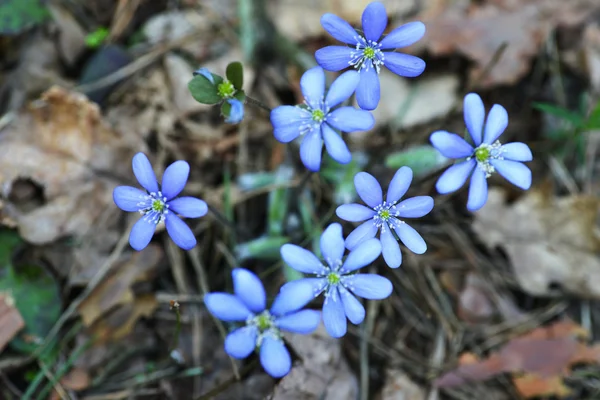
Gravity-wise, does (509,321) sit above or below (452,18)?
below

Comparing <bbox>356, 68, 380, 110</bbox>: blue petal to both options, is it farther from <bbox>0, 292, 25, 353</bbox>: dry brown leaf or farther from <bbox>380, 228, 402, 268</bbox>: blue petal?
<bbox>0, 292, 25, 353</bbox>: dry brown leaf

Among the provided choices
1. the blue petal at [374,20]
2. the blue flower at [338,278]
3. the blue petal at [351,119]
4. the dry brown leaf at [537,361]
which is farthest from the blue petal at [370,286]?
the dry brown leaf at [537,361]

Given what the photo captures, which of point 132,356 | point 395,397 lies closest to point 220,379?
point 132,356

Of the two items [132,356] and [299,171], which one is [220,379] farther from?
[299,171]

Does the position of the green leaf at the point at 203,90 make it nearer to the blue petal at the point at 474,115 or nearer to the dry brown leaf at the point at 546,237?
the blue petal at the point at 474,115

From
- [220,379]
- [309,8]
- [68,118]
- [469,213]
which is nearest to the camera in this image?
[220,379]

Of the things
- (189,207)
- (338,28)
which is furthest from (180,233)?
(338,28)

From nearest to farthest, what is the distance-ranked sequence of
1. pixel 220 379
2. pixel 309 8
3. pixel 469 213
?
1. pixel 220 379
2. pixel 469 213
3. pixel 309 8

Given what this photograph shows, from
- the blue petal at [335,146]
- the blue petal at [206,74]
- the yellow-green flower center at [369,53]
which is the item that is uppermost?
the yellow-green flower center at [369,53]
